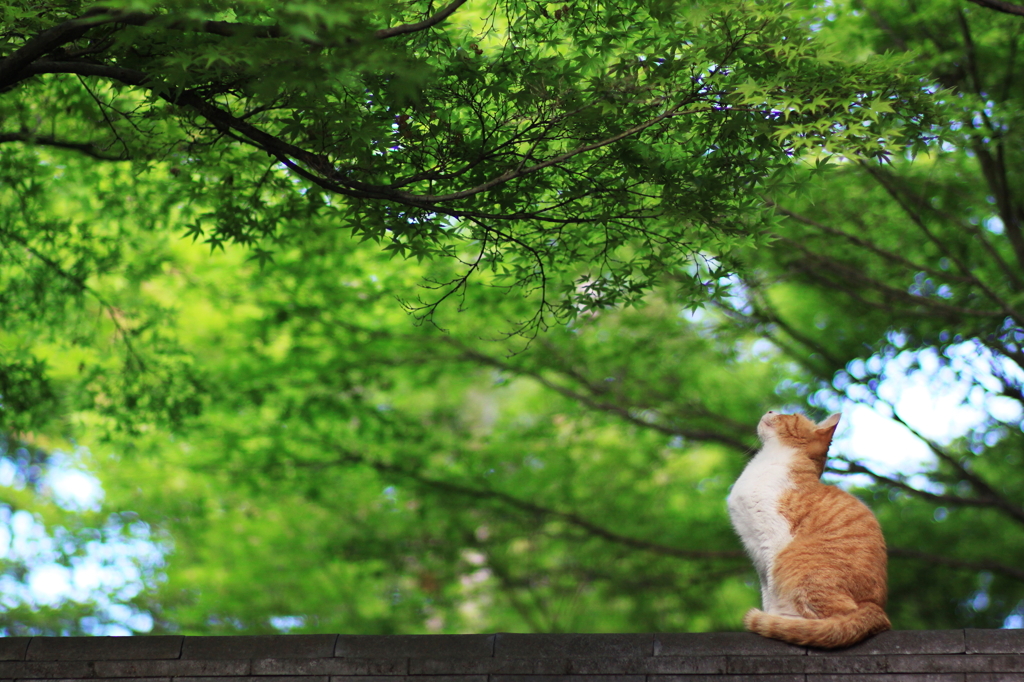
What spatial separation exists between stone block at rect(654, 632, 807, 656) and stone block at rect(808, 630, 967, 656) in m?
0.14

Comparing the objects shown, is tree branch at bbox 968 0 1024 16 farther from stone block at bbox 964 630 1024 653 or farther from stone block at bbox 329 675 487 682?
stone block at bbox 329 675 487 682

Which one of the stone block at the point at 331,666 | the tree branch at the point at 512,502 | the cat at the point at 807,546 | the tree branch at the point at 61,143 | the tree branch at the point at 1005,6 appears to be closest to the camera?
the cat at the point at 807,546

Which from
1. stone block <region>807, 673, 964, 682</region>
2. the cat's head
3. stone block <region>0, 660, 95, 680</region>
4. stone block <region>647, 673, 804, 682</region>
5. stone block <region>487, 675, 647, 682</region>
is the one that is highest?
the cat's head

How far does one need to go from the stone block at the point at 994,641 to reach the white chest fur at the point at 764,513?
81 centimetres

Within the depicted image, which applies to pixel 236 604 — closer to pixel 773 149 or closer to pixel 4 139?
pixel 4 139

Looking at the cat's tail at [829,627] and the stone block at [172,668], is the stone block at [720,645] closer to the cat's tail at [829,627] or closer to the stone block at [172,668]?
the cat's tail at [829,627]

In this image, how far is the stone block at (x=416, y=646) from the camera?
3.80 meters

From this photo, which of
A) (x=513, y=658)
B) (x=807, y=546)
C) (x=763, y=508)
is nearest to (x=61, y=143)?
(x=513, y=658)

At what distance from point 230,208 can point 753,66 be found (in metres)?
3.16

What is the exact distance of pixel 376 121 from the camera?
12.2ft

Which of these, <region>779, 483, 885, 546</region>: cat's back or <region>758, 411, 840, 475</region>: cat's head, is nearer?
<region>779, 483, 885, 546</region>: cat's back

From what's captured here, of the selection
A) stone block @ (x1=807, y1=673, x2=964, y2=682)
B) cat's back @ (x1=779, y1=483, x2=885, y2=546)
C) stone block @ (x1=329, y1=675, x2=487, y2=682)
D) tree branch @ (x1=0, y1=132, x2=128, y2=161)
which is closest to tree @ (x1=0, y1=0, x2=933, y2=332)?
tree branch @ (x1=0, y1=132, x2=128, y2=161)

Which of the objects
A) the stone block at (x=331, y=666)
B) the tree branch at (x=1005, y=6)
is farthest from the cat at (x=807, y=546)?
the tree branch at (x=1005, y=6)

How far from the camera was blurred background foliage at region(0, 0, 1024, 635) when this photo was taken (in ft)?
12.4
